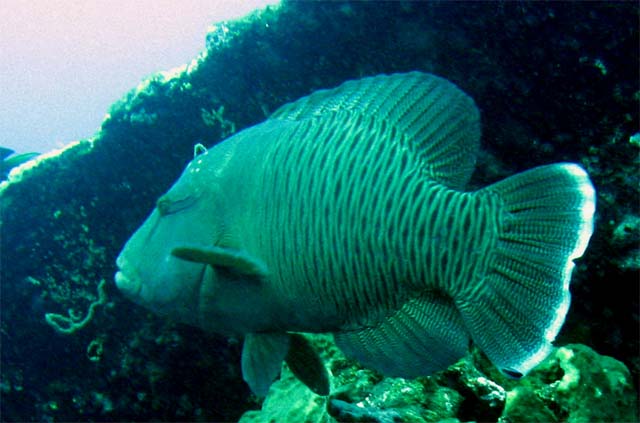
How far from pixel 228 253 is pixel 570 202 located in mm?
1058

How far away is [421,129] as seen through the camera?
1697 mm

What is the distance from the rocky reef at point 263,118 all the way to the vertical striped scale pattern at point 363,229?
871 millimetres

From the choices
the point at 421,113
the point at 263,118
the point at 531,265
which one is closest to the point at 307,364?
the point at 531,265

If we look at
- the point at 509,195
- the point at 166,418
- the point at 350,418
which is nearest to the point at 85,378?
the point at 166,418

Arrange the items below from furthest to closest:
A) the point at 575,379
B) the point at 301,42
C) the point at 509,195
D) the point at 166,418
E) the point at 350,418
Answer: the point at 166,418 < the point at 301,42 < the point at 575,379 < the point at 350,418 < the point at 509,195

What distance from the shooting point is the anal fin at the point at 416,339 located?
161 centimetres

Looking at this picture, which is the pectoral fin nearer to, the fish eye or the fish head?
the fish head

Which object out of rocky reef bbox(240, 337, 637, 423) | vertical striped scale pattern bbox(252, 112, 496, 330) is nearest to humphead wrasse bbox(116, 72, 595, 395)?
vertical striped scale pattern bbox(252, 112, 496, 330)

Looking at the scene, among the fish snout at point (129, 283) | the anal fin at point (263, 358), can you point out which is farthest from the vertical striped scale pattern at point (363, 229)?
the fish snout at point (129, 283)

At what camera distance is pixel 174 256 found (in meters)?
1.59

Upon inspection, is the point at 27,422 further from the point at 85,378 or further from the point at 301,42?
the point at 301,42

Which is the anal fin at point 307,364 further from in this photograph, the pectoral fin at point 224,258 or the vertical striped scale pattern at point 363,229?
the pectoral fin at point 224,258

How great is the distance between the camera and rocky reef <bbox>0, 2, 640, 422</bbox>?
105 inches

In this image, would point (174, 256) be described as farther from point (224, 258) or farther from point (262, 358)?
point (262, 358)
